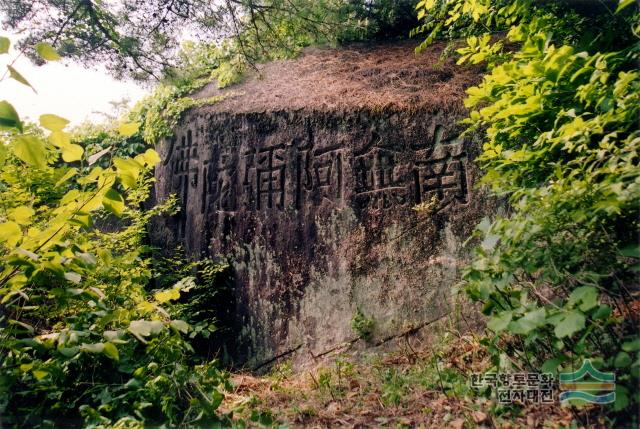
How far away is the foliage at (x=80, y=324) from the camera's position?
145 cm

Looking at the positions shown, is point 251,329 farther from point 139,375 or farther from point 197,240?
point 139,375

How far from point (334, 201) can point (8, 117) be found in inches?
143

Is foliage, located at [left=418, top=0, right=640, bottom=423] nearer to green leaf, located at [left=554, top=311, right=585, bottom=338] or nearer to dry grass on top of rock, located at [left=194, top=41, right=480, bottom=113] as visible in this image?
green leaf, located at [left=554, top=311, right=585, bottom=338]

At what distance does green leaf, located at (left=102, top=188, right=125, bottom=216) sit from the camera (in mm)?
1475

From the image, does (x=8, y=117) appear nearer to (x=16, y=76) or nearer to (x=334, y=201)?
(x=16, y=76)

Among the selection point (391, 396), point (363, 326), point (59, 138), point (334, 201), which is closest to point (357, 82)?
point (334, 201)

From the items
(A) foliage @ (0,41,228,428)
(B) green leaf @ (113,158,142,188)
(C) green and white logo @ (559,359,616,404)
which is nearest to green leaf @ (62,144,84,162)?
(A) foliage @ (0,41,228,428)

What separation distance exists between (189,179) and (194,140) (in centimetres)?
57

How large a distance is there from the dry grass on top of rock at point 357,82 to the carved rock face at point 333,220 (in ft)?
0.71

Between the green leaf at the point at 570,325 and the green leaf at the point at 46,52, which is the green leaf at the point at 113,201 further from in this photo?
the green leaf at the point at 570,325

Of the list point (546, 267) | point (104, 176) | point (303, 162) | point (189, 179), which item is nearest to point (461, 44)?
point (303, 162)

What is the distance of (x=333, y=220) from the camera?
458cm

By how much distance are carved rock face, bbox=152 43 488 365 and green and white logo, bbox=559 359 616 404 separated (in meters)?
1.90

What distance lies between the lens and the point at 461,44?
571cm
